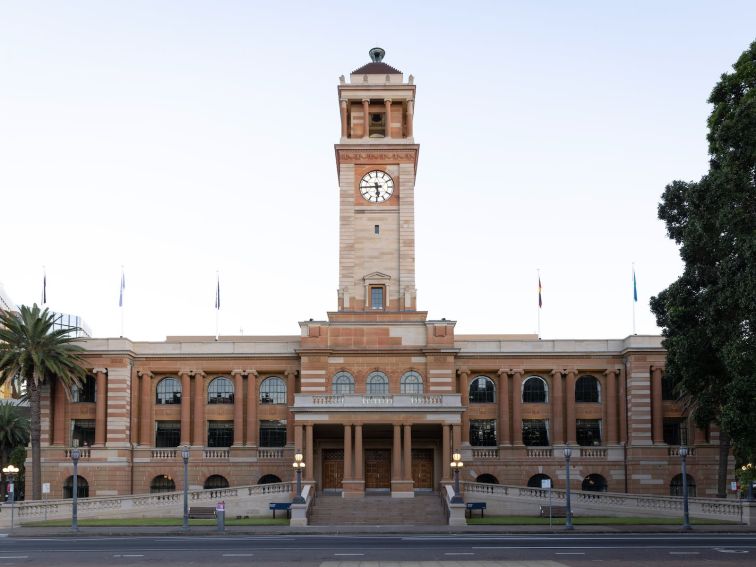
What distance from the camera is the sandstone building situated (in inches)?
3206

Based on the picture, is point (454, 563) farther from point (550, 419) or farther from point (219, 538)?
point (550, 419)

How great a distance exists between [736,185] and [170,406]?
51765mm

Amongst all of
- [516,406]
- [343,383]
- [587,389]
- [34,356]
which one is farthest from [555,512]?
[34,356]

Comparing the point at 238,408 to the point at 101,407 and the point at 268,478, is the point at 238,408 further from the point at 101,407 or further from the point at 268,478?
the point at 101,407

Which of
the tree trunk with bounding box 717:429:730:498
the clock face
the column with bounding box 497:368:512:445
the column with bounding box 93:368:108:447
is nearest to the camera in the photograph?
the tree trunk with bounding box 717:429:730:498

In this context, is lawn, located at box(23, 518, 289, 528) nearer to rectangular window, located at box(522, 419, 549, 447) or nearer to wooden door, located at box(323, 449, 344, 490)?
wooden door, located at box(323, 449, 344, 490)

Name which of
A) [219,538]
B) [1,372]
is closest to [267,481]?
[1,372]

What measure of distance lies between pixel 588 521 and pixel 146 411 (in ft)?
120

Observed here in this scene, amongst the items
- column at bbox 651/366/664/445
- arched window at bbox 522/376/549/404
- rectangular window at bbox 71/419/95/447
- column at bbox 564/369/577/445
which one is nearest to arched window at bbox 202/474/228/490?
rectangular window at bbox 71/419/95/447

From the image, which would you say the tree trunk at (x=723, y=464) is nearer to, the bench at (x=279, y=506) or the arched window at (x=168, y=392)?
the bench at (x=279, y=506)

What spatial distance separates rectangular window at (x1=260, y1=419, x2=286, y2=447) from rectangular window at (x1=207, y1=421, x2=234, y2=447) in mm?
2474

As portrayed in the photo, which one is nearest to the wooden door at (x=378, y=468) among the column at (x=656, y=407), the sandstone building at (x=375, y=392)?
the sandstone building at (x=375, y=392)

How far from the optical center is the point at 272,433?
8494 cm

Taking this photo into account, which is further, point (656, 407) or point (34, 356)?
point (656, 407)
